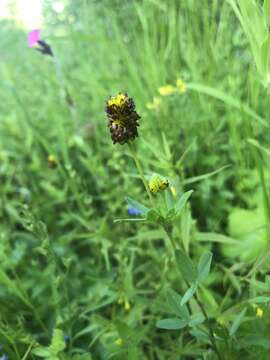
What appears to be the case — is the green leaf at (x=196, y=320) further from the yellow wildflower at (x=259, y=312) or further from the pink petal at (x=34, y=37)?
the pink petal at (x=34, y=37)

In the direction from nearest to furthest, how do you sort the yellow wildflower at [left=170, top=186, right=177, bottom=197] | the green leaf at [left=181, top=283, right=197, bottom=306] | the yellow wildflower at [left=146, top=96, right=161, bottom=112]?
the green leaf at [left=181, top=283, right=197, bottom=306]
the yellow wildflower at [left=170, top=186, right=177, bottom=197]
the yellow wildflower at [left=146, top=96, right=161, bottom=112]

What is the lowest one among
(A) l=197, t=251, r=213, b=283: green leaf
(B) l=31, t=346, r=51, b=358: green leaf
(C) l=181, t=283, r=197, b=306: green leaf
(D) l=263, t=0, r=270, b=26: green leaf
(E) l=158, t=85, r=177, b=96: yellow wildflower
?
(B) l=31, t=346, r=51, b=358: green leaf

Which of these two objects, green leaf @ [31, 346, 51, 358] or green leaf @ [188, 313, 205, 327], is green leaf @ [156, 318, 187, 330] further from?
green leaf @ [31, 346, 51, 358]

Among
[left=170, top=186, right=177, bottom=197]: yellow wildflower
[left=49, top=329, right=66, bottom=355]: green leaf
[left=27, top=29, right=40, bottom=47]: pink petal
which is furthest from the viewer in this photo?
[left=27, top=29, right=40, bottom=47]: pink petal

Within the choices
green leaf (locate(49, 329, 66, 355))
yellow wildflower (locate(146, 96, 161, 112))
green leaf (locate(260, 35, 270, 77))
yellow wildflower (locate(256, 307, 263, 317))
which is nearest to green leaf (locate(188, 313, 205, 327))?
yellow wildflower (locate(256, 307, 263, 317))

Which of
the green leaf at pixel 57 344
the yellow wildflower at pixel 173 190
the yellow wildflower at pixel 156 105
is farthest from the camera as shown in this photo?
the yellow wildflower at pixel 156 105

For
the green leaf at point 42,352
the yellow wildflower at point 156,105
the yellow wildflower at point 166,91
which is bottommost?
the green leaf at point 42,352

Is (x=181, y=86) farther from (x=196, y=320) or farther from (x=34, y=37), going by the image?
(x=196, y=320)

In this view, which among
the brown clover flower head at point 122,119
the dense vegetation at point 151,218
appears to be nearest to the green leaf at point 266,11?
the dense vegetation at point 151,218
